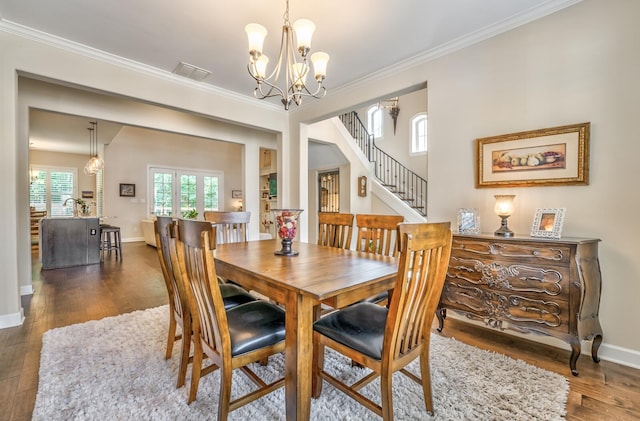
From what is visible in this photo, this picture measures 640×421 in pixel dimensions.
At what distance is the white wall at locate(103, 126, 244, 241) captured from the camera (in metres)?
7.87

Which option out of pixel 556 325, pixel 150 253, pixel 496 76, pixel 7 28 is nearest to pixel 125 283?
pixel 150 253

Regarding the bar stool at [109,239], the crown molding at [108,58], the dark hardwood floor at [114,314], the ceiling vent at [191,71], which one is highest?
the ceiling vent at [191,71]

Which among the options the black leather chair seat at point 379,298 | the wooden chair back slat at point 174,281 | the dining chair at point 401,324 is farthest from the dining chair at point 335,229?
the wooden chair back slat at point 174,281

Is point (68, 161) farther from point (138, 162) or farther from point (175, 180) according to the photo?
point (175, 180)

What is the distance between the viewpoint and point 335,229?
8.93 feet

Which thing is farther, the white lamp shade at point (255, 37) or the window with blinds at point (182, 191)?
the window with blinds at point (182, 191)

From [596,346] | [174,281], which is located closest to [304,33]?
[174,281]

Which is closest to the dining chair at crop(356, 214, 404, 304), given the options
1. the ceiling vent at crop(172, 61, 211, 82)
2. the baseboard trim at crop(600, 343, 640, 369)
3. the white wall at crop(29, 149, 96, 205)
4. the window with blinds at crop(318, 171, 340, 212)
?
the baseboard trim at crop(600, 343, 640, 369)

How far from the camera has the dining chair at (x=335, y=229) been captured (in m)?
2.61

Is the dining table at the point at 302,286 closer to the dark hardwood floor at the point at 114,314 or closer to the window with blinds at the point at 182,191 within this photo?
the dark hardwood floor at the point at 114,314

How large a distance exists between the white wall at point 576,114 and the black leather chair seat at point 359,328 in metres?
1.62

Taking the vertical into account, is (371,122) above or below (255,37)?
above

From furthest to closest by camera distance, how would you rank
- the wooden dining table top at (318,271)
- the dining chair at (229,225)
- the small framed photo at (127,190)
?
1. the small framed photo at (127,190)
2. the dining chair at (229,225)
3. the wooden dining table top at (318,271)

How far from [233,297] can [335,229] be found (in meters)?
1.12
